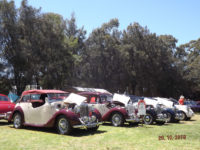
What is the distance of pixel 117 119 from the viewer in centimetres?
1137

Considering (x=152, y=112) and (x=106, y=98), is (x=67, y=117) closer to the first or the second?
(x=106, y=98)

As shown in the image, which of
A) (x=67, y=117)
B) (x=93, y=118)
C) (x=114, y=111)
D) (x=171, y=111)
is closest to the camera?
(x=67, y=117)

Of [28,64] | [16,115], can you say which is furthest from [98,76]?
[16,115]

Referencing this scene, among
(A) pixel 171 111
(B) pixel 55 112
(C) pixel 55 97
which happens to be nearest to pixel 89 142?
(B) pixel 55 112

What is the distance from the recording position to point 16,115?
10.4 metres

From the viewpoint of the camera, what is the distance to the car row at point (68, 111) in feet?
28.8

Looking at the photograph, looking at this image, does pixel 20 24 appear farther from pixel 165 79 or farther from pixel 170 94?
pixel 170 94

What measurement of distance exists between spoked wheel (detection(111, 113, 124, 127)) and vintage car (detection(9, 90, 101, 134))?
177 cm

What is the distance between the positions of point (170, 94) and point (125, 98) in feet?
103

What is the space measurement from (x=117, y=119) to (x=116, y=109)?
501 mm

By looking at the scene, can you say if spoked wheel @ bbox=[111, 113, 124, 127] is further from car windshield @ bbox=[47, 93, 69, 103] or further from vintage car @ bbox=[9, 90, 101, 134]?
car windshield @ bbox=[47, 93, 69, 103]

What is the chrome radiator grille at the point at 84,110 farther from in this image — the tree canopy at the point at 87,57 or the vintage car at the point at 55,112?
the tree canopy at the point at 87,57

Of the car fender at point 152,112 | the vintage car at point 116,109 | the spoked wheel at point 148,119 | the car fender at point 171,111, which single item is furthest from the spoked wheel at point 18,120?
the car fender at point 171,111

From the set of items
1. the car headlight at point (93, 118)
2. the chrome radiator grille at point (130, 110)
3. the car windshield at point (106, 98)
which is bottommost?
the car headlight at point (93, 118)
